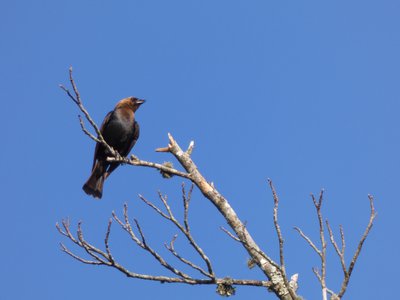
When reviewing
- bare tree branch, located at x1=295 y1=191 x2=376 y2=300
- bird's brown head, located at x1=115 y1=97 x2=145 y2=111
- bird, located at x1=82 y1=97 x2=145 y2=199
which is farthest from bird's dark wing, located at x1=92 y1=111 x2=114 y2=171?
bare tree branch, located at x1=295 y1=191 x2=376 y2=300

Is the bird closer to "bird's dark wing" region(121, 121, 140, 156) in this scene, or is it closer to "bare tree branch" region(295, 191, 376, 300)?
"bird's dark wing" region(121, 121, 140, 156)

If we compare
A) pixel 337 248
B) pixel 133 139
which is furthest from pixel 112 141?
pixel 337 248

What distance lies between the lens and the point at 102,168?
729cm

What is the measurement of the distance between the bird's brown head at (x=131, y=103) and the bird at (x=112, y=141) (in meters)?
0.07

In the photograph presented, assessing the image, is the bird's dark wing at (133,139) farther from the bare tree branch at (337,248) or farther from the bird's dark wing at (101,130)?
the bare tree branch at (337,248)

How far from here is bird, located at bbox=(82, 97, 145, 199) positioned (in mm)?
7254

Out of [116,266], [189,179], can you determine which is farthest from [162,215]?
[189,179]

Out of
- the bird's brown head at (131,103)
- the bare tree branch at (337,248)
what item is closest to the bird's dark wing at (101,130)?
the bird's brown head at (131,103)

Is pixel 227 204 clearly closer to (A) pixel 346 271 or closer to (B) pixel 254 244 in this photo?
(B) pixel 254 244

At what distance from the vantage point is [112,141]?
7414 mm

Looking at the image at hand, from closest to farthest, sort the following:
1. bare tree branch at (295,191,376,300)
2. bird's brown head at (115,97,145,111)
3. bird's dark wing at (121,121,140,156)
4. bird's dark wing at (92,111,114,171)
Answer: bare tree branch at (295,191,376,300)
bird's dark wing at (92,111,114,171)
bird's dark wing at (121,121,140,156)
bird's brown head at (115,97,145,111)

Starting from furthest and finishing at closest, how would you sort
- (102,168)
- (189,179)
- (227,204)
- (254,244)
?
(102,168) < (189,179) < (227,204) < (254,244)

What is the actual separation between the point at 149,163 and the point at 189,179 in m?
0.45

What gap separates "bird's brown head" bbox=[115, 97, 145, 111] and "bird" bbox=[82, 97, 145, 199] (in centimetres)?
7
